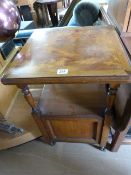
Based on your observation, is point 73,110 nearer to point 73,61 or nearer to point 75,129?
point 75,129

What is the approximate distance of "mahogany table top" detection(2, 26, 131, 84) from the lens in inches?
21.6

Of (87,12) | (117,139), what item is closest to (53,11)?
(87,12)

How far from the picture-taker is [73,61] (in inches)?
24.4

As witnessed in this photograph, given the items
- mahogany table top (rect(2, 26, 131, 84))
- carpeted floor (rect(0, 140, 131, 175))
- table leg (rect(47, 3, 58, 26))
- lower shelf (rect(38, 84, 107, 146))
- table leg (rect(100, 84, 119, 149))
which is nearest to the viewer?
mahogany table top (rect(2, 26, 131, 84))

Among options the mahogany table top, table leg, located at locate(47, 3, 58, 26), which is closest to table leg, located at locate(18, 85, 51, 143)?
the mahogany table top

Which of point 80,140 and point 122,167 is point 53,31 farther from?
point 122,167

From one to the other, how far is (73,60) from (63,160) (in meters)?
0.84

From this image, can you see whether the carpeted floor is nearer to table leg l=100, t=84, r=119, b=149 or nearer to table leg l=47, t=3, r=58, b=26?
table leg l=100, t=84, r=119, b=149

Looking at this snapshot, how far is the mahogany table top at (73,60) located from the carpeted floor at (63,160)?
790mm

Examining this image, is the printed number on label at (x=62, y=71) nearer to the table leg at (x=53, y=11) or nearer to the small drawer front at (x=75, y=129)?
the small drawer front at (x=75, y=129)

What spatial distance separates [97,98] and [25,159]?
76cm

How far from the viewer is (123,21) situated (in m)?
0.80

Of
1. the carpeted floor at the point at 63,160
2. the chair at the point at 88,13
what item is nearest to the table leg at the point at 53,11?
the chair at the point at 88,13

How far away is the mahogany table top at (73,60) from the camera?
55 centimetres
